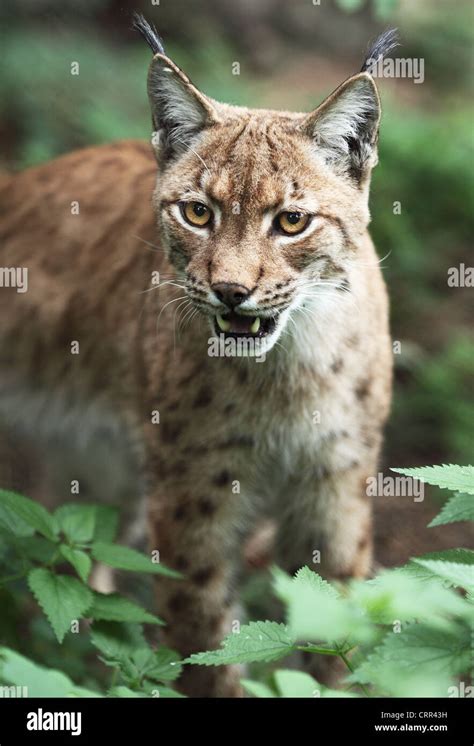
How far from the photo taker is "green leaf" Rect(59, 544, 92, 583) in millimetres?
3877

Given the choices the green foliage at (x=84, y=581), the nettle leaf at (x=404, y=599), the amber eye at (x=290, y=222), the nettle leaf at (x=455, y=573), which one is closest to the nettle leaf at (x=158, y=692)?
the green foliage at (x=84, y=581)

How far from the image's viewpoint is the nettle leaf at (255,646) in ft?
9.63

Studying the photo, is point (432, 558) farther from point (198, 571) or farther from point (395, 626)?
point (198, 571)

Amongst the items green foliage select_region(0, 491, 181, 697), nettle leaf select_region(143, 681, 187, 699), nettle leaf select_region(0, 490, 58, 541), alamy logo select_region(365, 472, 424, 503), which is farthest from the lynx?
nettle leaf select_region(143, 681, 187, 699)

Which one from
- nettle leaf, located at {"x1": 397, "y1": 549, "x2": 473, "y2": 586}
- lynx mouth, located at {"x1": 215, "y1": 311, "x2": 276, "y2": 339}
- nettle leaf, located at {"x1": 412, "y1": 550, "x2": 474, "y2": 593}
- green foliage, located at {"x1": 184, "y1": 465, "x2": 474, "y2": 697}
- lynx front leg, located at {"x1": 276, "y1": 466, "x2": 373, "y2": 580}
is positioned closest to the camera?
green foliage, located at {"x1": 184, "y1": 465, "x2": 474, "y2": 697}

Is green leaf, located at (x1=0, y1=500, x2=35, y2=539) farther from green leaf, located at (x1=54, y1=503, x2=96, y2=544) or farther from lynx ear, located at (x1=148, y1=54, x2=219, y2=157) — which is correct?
lynx ear, located at (x1=148, y1=54, x2=219, y2=157)

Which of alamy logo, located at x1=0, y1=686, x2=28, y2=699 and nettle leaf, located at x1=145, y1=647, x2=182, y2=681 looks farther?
nettle leaf, located at x1=145, y1=647, x2=182, y2=681

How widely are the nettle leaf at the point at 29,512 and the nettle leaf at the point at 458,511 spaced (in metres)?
1.55

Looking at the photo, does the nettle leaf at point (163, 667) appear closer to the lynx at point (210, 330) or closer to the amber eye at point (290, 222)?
the lynx at point (210, 330)

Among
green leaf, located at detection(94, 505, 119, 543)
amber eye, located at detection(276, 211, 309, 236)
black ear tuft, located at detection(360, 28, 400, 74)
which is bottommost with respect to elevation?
green leaf, located at detection(94, 505, 119, 543)

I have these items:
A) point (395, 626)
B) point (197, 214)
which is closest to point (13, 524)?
point (197, 214)

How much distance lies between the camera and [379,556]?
6.68 m

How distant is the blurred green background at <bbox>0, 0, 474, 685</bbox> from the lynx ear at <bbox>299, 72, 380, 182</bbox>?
1.49 feet
